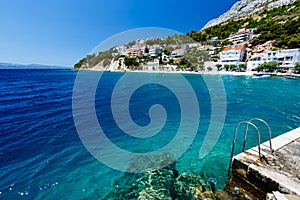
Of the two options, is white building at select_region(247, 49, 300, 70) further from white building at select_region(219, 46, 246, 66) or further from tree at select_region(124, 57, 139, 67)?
tree at select_region(124, 57, 139, 67)

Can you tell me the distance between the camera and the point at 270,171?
328cm

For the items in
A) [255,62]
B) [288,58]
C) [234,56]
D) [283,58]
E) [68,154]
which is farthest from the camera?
[234,56]

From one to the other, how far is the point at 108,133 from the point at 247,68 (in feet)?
202

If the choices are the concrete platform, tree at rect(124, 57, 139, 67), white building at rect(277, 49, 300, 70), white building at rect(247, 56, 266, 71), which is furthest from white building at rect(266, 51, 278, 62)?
tree at rect(124, 57, 139, 67)

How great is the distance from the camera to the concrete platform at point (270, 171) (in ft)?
9.72

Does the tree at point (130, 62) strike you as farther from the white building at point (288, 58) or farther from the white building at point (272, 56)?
the white building at point (288, 58)

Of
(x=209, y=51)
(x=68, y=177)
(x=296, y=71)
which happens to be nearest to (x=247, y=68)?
(x=296, y=71)

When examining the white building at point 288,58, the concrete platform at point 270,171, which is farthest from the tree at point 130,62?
the concrete platform at point 270,171

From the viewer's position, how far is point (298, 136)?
4.78 metres

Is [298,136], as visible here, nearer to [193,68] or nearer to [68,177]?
[68,177]

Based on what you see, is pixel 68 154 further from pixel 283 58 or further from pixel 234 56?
pixel 234 56

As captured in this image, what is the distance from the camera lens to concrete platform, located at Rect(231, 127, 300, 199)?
117 inches

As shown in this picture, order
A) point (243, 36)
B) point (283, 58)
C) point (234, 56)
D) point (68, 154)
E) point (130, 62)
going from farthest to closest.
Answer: point (130, 62)
point (243, 36)
point (234, 56)
point (283, 58)
point (68, 154)

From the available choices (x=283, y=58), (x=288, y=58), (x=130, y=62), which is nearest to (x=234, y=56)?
(x=283, y=58)
